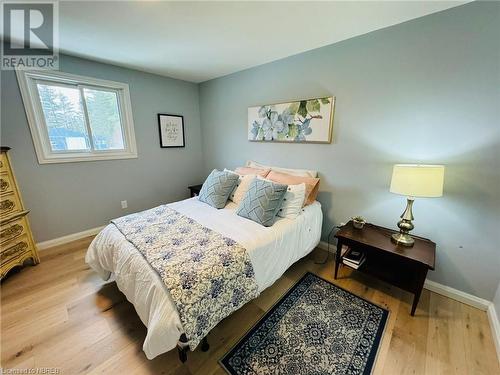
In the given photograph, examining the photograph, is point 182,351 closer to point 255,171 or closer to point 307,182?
point 307,182

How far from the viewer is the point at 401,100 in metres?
1.79

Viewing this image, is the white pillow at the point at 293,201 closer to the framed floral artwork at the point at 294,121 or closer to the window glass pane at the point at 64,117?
the framed floral artwork at the point at 294,121

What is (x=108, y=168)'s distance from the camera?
9.41ft

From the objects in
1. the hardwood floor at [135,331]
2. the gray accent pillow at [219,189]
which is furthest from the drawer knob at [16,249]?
the gray accent pillow at [219,189]

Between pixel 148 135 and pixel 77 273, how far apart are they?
81.3 inches

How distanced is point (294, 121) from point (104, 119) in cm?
264

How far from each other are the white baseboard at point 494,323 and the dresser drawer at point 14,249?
402 cm

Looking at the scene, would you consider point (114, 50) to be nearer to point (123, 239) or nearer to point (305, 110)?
point (123, 239)

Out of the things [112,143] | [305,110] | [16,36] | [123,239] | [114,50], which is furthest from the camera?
[112,143]

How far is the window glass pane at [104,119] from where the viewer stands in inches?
105

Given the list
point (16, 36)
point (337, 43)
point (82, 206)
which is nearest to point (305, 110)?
point (337, 43)

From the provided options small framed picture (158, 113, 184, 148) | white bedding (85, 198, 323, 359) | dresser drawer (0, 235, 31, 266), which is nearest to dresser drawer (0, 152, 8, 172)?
dresser drawer (0, 235, 31, 266)

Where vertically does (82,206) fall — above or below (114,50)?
below

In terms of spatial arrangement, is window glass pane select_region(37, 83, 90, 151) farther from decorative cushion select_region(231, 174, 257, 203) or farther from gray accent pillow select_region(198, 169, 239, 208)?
decorative cushion select_region(231, 174, 257, 203)
